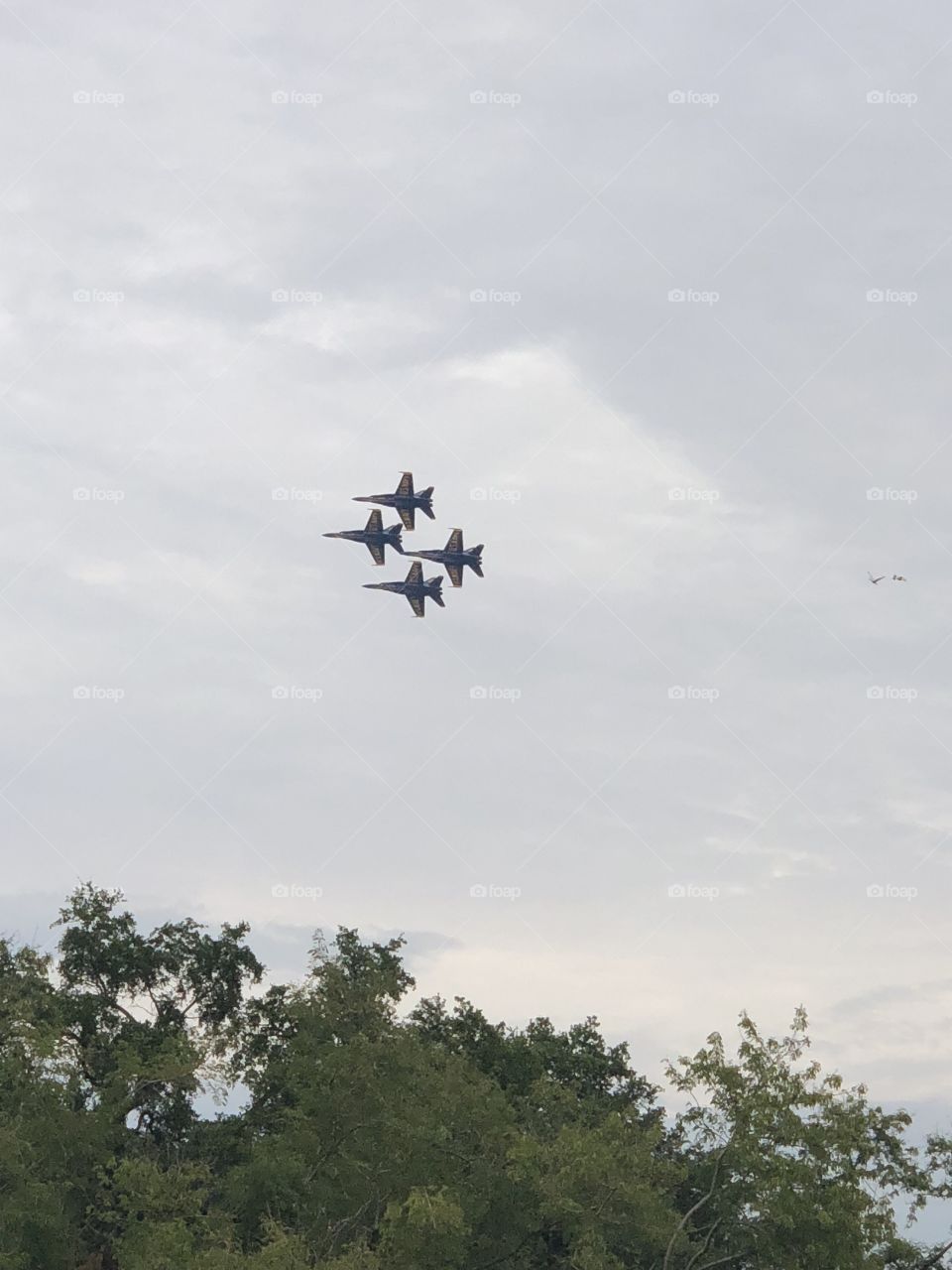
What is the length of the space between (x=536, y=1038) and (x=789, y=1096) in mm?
29648

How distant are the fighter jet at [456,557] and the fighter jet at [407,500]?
167cm

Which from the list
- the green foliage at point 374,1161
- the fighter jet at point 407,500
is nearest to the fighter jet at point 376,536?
the fighter jet at point 407,500

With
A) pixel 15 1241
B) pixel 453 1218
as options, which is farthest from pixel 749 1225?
pixel 15 1241

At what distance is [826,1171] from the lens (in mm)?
39031

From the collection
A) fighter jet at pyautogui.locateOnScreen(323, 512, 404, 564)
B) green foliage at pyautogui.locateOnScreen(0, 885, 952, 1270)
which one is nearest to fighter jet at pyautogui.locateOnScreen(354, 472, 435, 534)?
fighter jet at pyautogui.locateOnScreen(323, 512, 404, 564)

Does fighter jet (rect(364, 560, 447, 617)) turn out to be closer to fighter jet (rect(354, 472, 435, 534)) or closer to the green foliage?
fighter jet (rect(354, 472, 435, 534))

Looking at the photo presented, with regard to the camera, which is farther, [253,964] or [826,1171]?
[253,964]

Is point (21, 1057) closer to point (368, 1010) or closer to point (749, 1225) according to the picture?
point (368, 1010)

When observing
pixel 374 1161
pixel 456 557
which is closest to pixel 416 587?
pixel 456 557

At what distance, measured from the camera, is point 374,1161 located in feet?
139

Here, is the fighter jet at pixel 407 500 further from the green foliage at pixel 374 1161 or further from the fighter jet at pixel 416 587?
the green foliage at pixel 374 1161

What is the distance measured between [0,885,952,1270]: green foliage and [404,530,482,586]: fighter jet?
3562 cm

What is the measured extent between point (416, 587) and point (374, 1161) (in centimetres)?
4950

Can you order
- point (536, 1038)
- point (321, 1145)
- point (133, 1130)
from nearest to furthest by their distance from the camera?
point (321, 1145) < point (133, 1130) < point (536, 1038)
